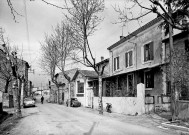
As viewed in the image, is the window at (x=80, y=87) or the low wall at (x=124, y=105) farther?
the window at (x=80, y=87)

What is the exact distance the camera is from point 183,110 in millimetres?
12820

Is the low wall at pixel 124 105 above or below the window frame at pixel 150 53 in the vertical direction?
below

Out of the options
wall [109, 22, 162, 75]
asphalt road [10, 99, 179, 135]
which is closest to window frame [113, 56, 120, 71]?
wall [109, 22, 162, 75]

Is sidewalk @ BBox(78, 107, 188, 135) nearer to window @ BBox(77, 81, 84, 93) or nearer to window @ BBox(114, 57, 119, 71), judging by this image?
window @ BBox(114, 57, 119, 71)

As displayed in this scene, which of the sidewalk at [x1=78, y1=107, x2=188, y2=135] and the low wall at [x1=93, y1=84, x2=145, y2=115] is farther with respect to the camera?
the low wall at [x1=93, y1=84, x2=145, y2=115]

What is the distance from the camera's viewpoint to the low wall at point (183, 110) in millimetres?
12555

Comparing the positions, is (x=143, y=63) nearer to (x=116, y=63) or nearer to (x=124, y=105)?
(x=124, y=105)

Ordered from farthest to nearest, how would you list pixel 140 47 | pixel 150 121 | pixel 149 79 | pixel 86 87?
pixel 86 87, pixel 140 47, pixel 149 79, pixel 150 121

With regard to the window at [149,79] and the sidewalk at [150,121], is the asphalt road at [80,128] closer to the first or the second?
the sidewalk at [150,121]

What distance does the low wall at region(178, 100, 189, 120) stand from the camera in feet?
41.2

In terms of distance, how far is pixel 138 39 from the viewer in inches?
901

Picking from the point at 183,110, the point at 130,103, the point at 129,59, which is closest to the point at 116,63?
the point at 129,59

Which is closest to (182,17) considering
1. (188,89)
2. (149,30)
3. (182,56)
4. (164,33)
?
(182,56)

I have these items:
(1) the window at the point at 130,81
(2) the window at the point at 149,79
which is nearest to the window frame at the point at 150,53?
(2) the window at the point at 149,79
